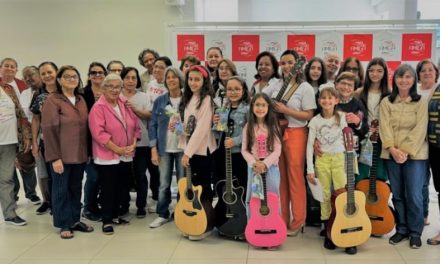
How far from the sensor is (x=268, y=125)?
3.12 metres

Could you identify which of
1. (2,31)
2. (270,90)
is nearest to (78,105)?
(270,90)

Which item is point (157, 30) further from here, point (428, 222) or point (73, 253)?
point (428, 222)

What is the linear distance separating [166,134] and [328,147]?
4.58 ft

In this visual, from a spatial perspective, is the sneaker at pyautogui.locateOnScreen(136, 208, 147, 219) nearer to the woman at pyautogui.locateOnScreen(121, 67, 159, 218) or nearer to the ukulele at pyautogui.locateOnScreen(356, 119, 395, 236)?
the woman at pyautogui.locateOnScreen(121, 67, 159, 218)

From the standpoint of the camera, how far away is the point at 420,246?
3.15 m

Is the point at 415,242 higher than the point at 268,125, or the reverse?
the point at 268,125

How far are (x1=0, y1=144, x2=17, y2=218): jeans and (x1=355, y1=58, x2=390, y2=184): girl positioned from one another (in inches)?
121

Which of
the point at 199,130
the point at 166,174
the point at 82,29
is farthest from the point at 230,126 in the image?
the point at 82,29

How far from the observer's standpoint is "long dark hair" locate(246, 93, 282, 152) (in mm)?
3094

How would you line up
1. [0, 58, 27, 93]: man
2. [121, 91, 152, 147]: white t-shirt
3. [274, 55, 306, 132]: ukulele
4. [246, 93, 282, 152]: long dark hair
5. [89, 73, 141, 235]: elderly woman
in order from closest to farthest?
1. [246, 93, 282, 152]: long dark hair
2. [274, 55, 306, 132]: ukulele
3. [89, 73, 141, 235]: elderly woman
4. [121, 91, 152, 147]: white t-shirt
5. [0, 58, 27, 93]: man

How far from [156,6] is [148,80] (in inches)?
89.2

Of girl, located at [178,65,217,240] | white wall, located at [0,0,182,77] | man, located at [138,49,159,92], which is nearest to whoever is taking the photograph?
girl, located at [178,65,217,240]

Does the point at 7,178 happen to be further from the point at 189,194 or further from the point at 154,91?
the point at 189,194

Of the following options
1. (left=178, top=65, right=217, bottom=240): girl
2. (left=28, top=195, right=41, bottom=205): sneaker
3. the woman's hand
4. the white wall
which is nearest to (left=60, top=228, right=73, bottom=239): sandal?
the woman's hand
